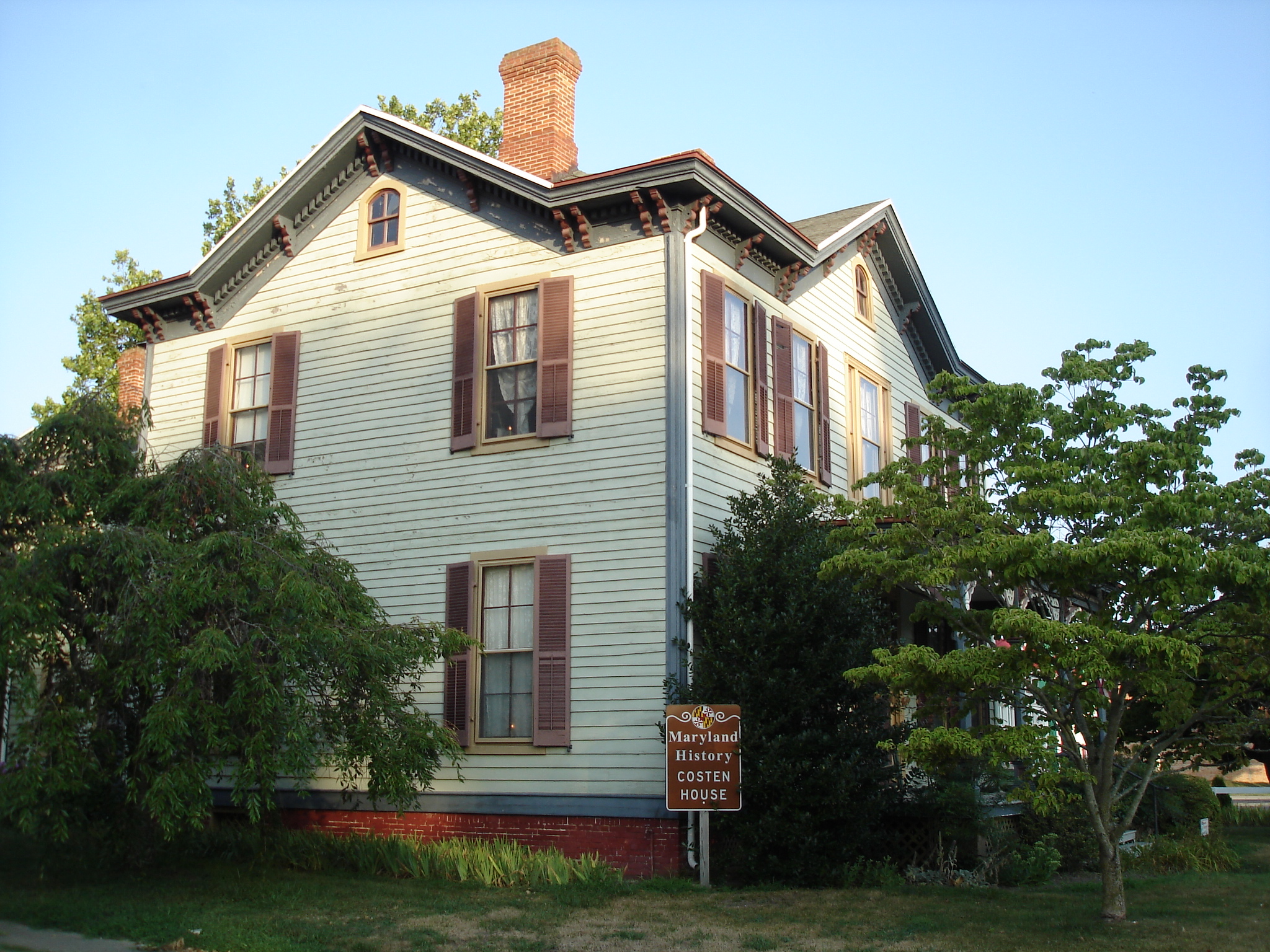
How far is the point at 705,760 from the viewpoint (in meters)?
12.7

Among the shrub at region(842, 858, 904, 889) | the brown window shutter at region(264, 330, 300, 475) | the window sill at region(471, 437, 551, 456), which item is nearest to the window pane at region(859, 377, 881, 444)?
the window sill at region(471, 437, 551, 456)

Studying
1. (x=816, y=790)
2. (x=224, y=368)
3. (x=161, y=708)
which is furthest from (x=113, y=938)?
(x=224, y=368)

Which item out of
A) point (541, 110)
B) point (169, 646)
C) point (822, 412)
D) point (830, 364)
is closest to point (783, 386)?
point (822, 412)

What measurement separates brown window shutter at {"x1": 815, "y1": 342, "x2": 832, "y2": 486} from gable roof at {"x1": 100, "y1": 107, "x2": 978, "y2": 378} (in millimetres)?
1179

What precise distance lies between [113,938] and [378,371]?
8.57 meters

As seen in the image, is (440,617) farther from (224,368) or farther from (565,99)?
(565,99)

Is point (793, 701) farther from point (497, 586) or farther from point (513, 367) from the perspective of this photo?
point (513, 367)

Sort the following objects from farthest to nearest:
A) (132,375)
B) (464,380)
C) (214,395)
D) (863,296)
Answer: (132,375), (863,296), (214,395), (464,380)

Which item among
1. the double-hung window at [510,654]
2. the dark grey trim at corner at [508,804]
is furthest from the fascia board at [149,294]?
the dark grey trim at corner at [508,804]

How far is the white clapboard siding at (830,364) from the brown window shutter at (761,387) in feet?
0.56

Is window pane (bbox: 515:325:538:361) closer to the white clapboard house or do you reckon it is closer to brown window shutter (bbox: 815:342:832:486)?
the white clapboard house

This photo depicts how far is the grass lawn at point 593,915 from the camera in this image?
10.1m

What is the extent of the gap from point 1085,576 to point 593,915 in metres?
5.44

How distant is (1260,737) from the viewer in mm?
22281
